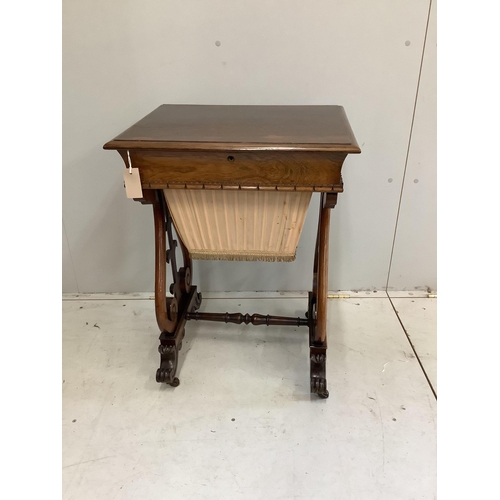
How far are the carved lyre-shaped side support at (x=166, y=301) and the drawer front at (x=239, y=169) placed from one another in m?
0.13

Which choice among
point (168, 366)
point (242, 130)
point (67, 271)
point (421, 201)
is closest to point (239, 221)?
point (242, 130)

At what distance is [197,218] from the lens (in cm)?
152

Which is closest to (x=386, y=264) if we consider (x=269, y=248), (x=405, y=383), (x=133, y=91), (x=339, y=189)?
(x=405, y=383)

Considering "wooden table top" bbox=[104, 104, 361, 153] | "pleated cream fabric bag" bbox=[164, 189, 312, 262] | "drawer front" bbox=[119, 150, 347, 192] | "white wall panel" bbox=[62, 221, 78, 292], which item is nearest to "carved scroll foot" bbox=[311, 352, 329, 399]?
"pleated cream fabric bag" bbox=[164, 189, 312, 262]

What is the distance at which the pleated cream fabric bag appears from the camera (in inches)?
57.0

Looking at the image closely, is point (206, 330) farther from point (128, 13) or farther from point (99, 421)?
point (128, 13)

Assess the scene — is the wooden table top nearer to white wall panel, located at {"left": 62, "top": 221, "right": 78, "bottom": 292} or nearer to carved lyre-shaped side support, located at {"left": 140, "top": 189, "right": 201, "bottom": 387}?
carved lyre-shaped side support, located at {"left": 140, "top": 189, "right": 201, "bottom": 387}

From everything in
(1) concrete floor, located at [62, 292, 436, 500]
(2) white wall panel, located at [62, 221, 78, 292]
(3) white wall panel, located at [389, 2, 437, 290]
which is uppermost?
(3) white wall panel, located at [389, 2, 437, 290]

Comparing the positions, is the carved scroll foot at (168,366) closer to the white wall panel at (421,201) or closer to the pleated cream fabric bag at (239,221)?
the pleated cream fabric bag at (239,221)

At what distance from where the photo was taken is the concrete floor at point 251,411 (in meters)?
1.31

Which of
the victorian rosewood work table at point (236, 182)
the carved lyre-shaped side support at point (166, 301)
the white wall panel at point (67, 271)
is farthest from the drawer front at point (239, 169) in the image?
the white wall panel at point (67, 271)

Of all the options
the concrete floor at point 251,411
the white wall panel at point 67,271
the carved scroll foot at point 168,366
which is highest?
the white wall panel at point 67,271

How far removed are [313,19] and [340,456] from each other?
1.60 meters

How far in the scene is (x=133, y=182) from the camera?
1.35m
